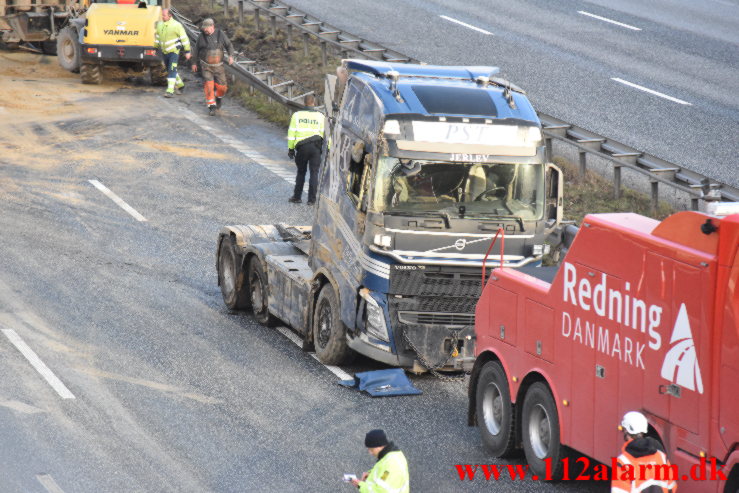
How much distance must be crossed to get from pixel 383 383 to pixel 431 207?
201 cm

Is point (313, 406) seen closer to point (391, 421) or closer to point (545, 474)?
point (391, 421)

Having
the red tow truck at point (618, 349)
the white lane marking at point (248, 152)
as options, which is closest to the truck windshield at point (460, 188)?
the red tow truck at point (618, 349)

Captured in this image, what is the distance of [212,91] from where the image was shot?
27.0 meters

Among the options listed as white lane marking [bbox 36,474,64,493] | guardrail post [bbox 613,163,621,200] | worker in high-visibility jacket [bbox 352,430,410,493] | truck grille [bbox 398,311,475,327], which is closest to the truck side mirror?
truck grille [bbox 398,311,475,327]

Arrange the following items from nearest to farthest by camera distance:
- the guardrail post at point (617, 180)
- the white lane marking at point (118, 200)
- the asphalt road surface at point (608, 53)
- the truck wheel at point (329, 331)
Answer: the truck wheel at point (329, 331) → the guardrail post at point (617, 180) → the white lane marking at point (118, 200) → the asphalt road surface at point (608, 53)

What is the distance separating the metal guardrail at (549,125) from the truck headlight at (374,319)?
3.59 m

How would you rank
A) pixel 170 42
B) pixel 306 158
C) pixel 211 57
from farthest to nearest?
pixel 170 42
pixel 211 57
pixel 306 158

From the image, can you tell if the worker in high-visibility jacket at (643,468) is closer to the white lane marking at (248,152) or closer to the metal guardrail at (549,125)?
the metal guardrail at (549,125)

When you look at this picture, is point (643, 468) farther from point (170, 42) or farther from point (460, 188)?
point (170, 42)

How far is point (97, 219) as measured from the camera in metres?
20.9

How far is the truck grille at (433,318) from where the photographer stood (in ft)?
46.1

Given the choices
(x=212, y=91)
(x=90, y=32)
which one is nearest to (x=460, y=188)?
(x=212, y=91)

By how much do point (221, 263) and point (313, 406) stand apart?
4.36 m

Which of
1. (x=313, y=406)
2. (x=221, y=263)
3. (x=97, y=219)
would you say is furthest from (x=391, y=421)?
(x=97, y=219)
